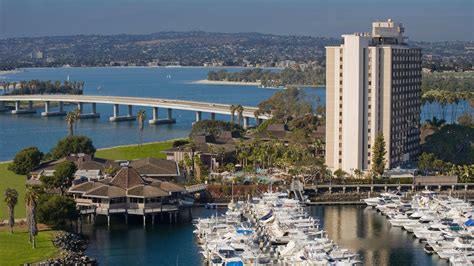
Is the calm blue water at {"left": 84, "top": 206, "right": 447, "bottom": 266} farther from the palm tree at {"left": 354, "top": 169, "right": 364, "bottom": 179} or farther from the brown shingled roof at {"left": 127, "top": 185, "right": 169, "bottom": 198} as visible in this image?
the palm tree at {"left": 354, "top": 169, "right": 364, "bottom": 179}

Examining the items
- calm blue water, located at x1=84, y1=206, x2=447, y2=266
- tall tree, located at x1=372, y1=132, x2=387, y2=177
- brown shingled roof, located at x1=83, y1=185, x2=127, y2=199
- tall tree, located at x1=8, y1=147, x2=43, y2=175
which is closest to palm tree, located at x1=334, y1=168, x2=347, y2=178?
tall tree, located at x1=372, y1=132, x2=387, y2=177

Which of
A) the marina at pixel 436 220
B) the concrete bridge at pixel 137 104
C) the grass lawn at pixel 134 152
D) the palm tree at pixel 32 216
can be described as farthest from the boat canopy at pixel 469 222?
the concrete bridge at pixel 137 104

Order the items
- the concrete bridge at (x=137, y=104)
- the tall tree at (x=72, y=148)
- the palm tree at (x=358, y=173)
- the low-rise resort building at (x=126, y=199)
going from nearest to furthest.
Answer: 1. the low-rise resort building at (x=126, y=199)
2. the palm tree at (x=358, y=173)
3. the tall tree at (x=72, y=148)
4. the concrete bridge at (x=137, y=104)

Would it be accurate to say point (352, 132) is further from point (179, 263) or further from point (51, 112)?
point (51, 112)

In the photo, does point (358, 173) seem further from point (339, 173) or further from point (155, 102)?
point (155, 102)

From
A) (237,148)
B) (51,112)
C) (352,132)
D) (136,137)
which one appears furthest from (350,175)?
(51,112)

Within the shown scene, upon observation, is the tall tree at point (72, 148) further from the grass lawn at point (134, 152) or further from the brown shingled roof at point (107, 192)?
the brown shingled roof at point (107, 192)
